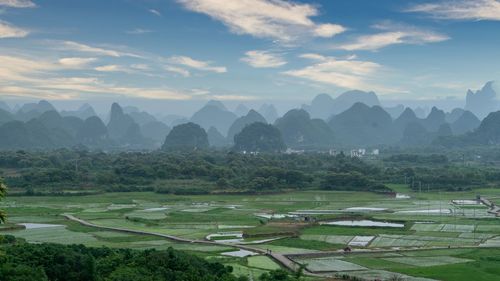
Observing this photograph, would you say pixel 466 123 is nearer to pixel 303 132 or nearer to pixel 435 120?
pixel 435 120

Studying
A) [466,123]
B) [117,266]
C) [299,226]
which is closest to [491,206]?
[299,226]

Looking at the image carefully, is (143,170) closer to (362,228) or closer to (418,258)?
(362,228)

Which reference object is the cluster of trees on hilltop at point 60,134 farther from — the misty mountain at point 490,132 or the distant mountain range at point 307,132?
the misty mountain at point 490,132

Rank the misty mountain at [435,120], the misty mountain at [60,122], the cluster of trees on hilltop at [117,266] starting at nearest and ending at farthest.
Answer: the cluster of trees on hilltop at [117,266], the misty mountain at [60,122], the misty mountain at [435,120]

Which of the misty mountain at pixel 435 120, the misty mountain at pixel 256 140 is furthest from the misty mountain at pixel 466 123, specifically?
the misty mountain at pixel 256 140

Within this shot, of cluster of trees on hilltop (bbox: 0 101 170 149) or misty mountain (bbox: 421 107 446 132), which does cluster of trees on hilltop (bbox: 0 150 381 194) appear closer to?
cluster of trees on hilltop (bbox: 0 101 170 149)

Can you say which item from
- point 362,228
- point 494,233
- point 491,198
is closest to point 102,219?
point 362,228
